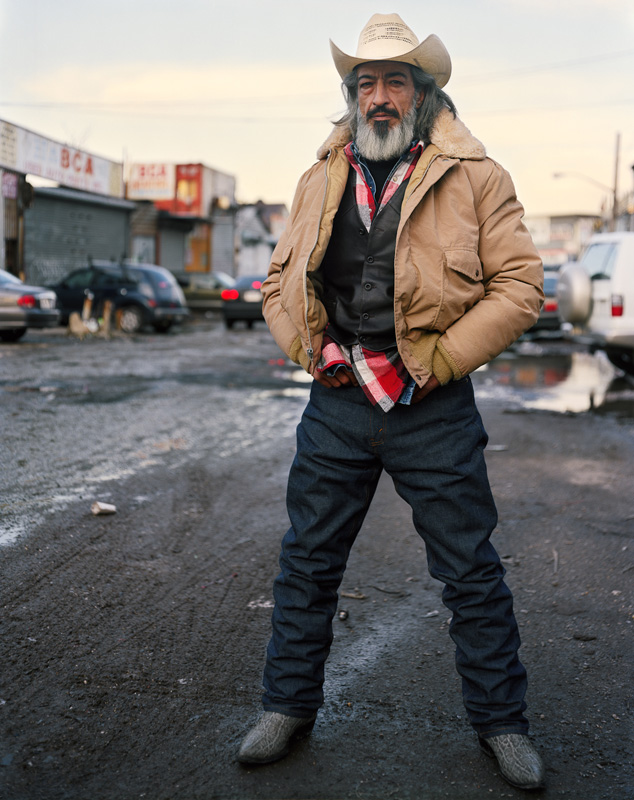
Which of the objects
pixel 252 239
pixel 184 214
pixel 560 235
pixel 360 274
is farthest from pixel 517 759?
pixel 560 235

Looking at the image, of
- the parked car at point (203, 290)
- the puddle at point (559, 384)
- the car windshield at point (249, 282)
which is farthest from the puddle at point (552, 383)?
the parked car at point (203, 290)

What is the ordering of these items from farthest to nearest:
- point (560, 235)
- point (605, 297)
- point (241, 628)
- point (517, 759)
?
point (560, 235), point (605, 297), point (241, 628), point (517, 759)

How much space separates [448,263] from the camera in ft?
7.81

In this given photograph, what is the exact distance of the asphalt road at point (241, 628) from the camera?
2.37 m

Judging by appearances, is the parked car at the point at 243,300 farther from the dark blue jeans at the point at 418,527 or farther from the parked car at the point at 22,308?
the dark blue jeans at the point at 418,527

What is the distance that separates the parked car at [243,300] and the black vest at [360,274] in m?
20.6

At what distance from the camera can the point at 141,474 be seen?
5.84 m

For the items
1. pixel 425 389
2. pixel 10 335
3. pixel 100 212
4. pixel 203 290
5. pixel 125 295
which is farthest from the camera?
pixel 100 212

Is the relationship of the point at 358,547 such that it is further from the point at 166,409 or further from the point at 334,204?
the point at 166,409

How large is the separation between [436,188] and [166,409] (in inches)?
258

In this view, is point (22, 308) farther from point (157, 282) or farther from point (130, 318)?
point (157, 282)

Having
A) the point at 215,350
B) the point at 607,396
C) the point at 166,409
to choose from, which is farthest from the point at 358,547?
the point at 215,350

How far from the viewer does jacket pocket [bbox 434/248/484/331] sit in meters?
2.39

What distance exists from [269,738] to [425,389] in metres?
1.06
